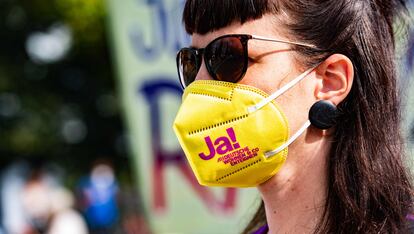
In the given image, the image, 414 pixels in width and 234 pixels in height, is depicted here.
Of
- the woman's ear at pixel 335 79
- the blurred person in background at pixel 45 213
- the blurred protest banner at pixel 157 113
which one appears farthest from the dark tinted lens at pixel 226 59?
the blurred person in background at pixel 45 213

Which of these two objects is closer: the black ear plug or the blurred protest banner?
the black ear plug

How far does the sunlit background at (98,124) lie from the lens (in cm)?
605

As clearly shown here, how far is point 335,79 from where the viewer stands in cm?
257

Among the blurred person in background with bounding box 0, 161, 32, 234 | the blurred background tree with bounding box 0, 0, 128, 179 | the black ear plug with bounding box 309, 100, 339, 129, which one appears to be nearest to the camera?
the black ear plug with bounding box 309, 100, 339, 129

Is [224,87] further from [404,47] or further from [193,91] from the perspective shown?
[404,47]

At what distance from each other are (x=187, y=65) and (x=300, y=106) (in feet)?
1.58

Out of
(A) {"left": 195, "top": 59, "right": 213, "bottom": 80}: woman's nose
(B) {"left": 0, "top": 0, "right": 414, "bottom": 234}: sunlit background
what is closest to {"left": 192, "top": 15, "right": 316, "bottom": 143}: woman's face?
(A) {"left": 195, "top": 59, "right": 213, "bottom": 80}: woman's nose

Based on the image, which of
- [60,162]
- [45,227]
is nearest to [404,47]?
[45,227]

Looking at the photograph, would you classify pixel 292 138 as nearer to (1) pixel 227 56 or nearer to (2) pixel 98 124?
(1) pixel 227 56

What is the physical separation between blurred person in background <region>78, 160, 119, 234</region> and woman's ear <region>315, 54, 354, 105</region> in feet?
29.0

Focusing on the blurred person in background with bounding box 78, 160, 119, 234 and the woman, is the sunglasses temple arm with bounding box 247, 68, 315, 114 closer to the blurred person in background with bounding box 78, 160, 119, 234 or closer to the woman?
the woman

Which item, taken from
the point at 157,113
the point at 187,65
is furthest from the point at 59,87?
the point at 187,65

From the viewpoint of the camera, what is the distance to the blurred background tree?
18031 mm

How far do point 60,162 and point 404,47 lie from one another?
15379 millimetres
